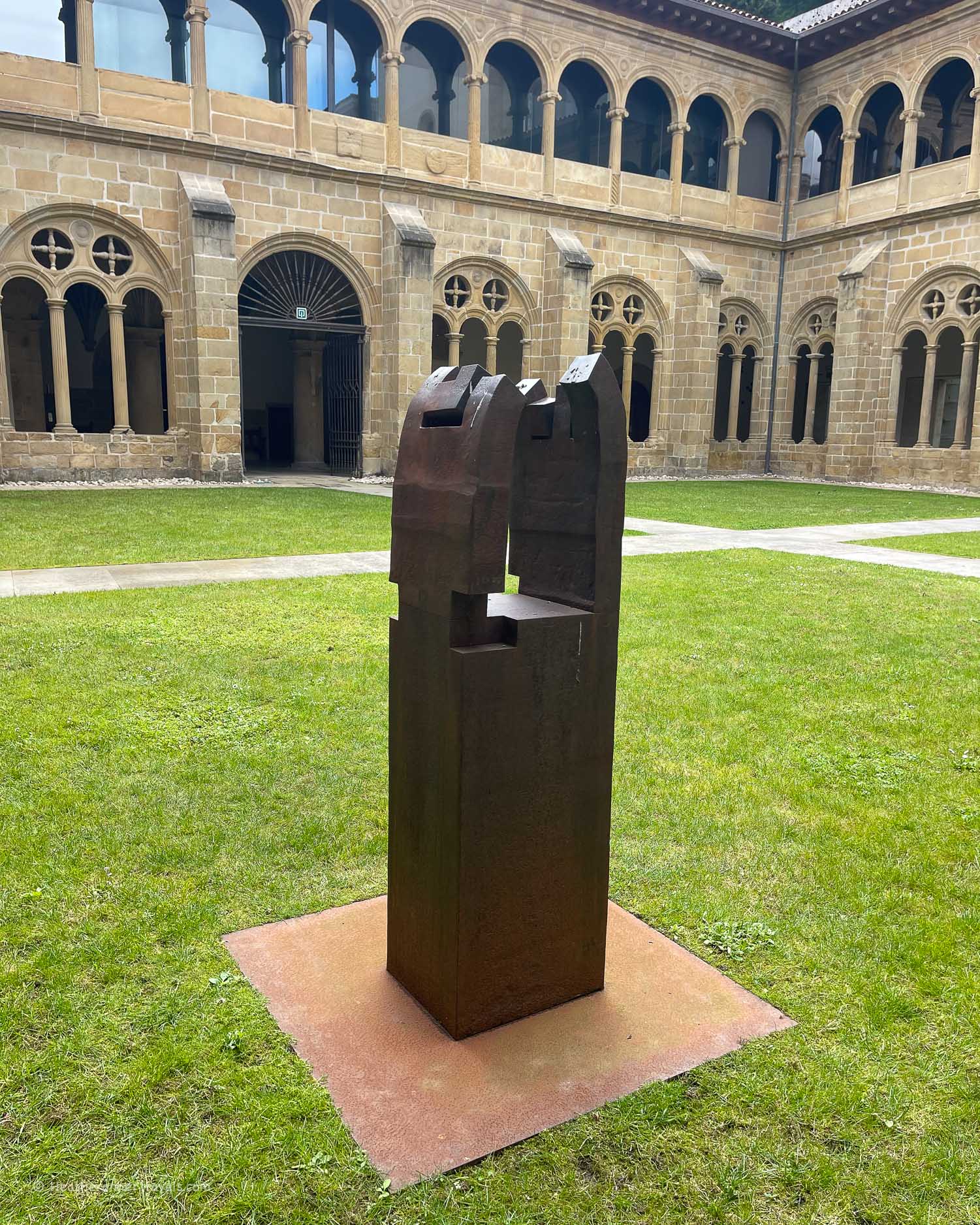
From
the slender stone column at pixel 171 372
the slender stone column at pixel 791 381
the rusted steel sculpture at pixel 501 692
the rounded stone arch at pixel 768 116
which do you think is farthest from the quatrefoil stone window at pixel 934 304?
the rusted steel sculpture at pixel 501 692

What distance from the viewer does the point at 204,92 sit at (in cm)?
1616

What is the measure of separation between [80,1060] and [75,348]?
23853mm

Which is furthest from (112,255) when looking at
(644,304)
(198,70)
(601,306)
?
(644,304)

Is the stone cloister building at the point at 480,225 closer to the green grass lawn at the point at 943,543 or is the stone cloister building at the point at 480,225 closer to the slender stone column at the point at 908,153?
the slender stone column at the point at 908,153

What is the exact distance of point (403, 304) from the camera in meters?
17.6

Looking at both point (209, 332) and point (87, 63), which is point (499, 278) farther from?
point (87, 63)

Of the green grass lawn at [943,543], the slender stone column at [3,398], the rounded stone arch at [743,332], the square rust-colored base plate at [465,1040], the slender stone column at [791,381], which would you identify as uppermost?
the rounded stone arch at [743,332]

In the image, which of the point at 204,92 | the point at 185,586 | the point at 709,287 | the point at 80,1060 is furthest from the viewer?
the point at 709,287

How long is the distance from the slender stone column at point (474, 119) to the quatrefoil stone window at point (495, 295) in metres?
1.98

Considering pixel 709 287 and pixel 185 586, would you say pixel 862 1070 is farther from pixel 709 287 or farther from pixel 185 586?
pixel 709 287

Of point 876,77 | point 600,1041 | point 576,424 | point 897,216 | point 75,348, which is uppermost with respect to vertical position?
point 876,77

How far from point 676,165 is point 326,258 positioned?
8.94 m

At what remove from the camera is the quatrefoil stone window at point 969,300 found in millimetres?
19375

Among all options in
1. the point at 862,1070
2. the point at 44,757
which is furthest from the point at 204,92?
the point at 862,1070
